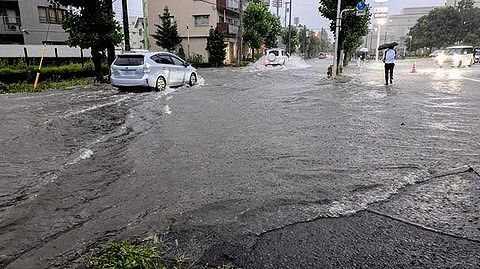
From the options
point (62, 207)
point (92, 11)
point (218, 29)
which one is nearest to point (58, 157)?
point (62, 207)

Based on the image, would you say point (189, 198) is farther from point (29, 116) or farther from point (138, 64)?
point (138, 64)

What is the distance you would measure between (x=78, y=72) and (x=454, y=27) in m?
71.2

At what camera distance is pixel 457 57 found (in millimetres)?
32156

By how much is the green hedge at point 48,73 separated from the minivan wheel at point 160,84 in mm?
6333

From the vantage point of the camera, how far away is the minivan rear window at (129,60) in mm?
13359

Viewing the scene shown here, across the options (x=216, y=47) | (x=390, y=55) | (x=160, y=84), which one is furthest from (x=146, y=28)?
(x=390, y=55)

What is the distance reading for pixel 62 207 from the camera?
3.96 meters

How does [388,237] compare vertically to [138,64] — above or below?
below

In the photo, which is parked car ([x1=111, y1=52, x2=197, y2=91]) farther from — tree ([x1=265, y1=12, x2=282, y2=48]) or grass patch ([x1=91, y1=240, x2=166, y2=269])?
tree ([x1=265, y1=12, x2=282, y2=48])

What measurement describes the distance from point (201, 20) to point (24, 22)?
56.1ft

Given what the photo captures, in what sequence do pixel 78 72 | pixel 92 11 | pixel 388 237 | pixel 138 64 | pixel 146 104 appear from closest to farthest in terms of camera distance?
pixel 388 237
pixel 146 104
pixel 138 64
pixel 92 11
pixel 78 72

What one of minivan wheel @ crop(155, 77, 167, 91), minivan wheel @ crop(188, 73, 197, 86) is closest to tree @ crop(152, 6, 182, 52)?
minivan wheel @ crop(188, 73, 197, 86)

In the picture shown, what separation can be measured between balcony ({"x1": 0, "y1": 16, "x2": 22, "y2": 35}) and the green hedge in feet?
50.7

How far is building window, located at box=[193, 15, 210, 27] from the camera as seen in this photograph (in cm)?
3991
